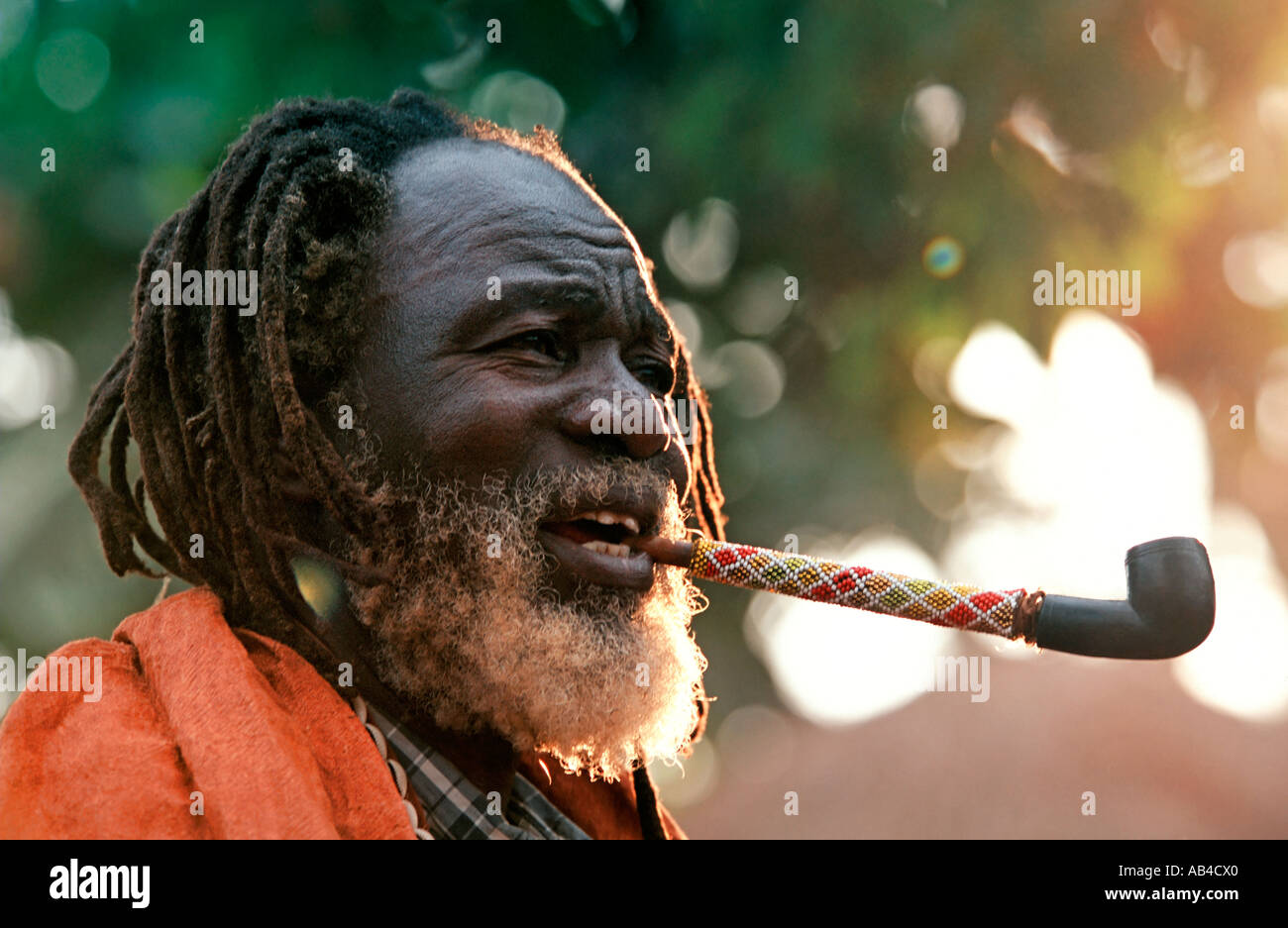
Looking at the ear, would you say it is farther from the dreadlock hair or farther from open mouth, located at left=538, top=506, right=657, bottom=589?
open mouth, located at left=538, top=506, right=657, bottom=589

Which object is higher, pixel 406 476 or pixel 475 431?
pixel 475 431

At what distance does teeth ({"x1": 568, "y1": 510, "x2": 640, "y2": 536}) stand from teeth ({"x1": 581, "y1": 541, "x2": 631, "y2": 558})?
0.05 meters

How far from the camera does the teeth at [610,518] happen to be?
3.42m

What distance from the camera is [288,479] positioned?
340 centimetres

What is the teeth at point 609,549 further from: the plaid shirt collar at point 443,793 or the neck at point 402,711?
the plaid shirt collar at point 443,793

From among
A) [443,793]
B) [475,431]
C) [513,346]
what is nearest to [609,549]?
[475,431]

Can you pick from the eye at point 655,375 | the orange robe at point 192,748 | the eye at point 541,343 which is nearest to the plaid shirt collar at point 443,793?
the orange robe at point 192,748

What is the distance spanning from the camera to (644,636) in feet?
11.5

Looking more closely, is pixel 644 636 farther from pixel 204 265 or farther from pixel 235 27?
pixel 235 27

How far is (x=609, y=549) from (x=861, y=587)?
26.2 inches

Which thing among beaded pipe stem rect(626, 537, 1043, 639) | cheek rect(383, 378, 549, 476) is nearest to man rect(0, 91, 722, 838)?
cheek rect(383, 378, 549, 476)

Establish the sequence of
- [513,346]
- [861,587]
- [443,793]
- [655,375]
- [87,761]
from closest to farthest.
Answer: [87,761], [861,587], [443,793], [513,346], [655,375]

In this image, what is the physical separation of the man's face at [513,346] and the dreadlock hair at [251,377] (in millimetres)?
123

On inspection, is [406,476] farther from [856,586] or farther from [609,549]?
[856,586]
